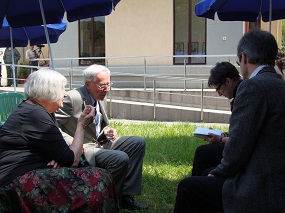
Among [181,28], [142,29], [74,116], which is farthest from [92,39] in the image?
[74,116]

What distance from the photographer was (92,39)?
717 inches

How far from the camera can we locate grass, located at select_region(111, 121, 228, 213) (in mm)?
5219

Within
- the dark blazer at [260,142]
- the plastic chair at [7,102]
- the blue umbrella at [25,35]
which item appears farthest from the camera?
the blue umbrella at [25,35]

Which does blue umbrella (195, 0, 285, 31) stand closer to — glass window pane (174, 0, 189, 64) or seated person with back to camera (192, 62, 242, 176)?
seated person with back to camera (192, 62, 242, 176)

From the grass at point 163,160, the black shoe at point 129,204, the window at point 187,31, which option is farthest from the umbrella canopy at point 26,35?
the window at point 187,31

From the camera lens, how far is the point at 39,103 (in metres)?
3.57

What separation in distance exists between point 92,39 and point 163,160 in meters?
11.9

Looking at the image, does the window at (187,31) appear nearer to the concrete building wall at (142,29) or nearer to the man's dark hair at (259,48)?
the concrete building wall at (142,29)

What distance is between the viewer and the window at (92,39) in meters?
18.1

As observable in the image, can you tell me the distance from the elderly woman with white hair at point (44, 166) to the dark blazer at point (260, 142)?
39.9 inches

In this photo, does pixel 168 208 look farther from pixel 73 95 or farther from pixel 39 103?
pixel 39 103

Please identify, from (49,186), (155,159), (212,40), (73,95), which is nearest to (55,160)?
(49,186)

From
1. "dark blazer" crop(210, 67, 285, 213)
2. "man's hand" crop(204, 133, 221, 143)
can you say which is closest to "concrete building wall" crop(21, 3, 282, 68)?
"man's hand" crop(204, 133, 221, 143)

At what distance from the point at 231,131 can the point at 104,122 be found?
7.32ft
